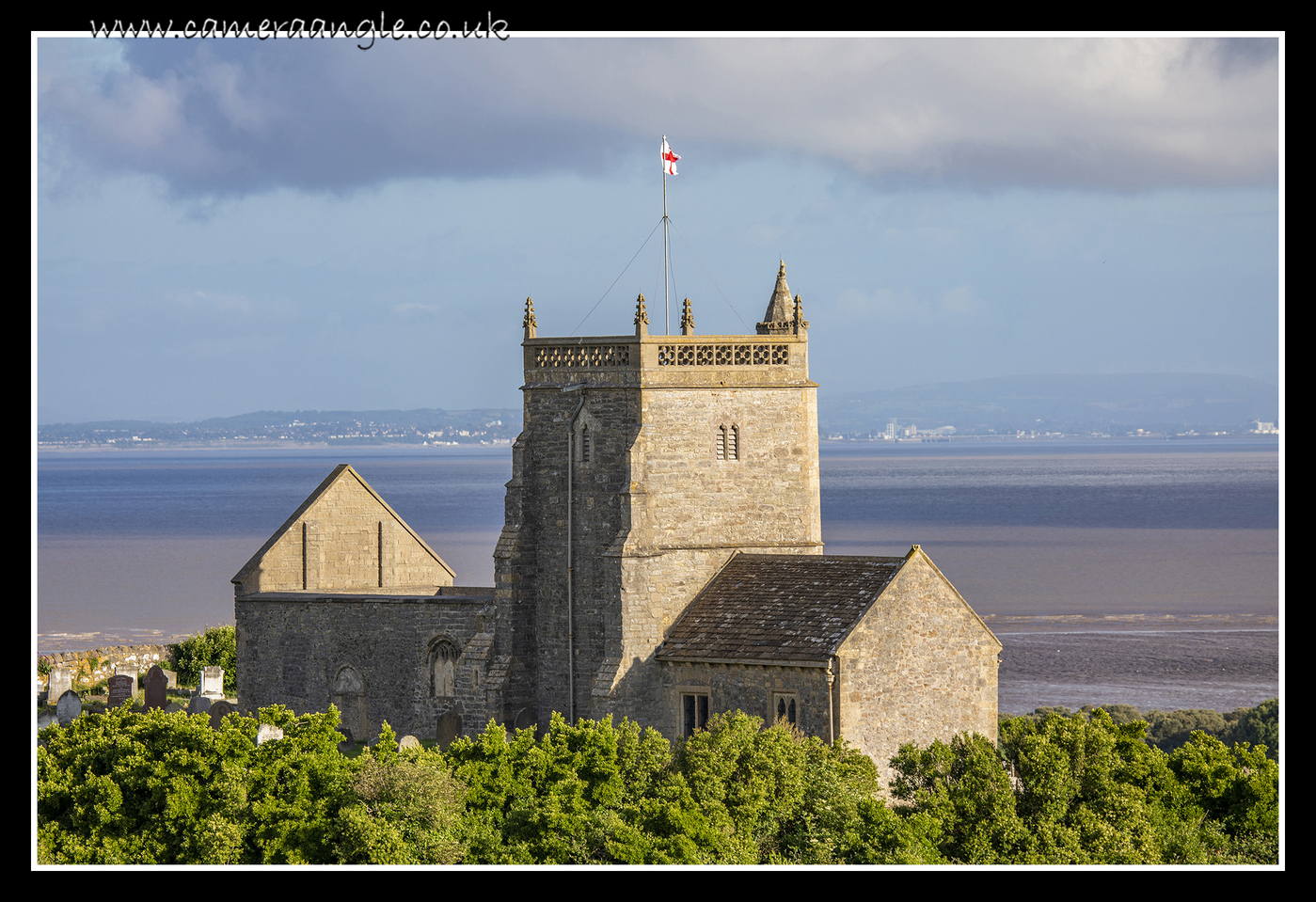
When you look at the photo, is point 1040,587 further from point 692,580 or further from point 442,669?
point 692,580

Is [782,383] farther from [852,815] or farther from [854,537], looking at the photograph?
[854,537]

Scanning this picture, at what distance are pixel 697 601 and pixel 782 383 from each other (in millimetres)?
5390

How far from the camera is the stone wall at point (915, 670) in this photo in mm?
38531

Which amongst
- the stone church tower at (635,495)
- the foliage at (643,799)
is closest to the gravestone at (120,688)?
the stone church tower at (635,495)

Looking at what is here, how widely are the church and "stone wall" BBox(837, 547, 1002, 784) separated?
44mm

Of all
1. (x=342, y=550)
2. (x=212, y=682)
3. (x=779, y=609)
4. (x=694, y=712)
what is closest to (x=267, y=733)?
(x=694, y=712)

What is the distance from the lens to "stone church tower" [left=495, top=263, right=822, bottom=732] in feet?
138

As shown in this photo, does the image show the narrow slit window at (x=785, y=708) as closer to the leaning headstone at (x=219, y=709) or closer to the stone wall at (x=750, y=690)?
the stone wall at (x=750, y=690)

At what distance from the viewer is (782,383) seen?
43.2 m

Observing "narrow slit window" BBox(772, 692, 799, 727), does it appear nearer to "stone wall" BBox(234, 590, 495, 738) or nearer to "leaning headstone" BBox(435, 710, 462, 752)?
"stone wall" BBox(234, 590, 495, 738)

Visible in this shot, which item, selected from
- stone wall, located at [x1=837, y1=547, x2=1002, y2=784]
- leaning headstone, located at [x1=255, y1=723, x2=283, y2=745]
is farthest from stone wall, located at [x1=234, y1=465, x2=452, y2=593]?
stone wall, located at [x1=837, y1=547, x2=1002, y2=784]

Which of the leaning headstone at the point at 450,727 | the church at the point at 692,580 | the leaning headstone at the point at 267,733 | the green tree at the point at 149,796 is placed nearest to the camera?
the green tree at the point at 149,796

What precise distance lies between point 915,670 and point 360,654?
16.1 m

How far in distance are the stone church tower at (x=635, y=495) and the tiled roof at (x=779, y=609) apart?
1.94 ft
